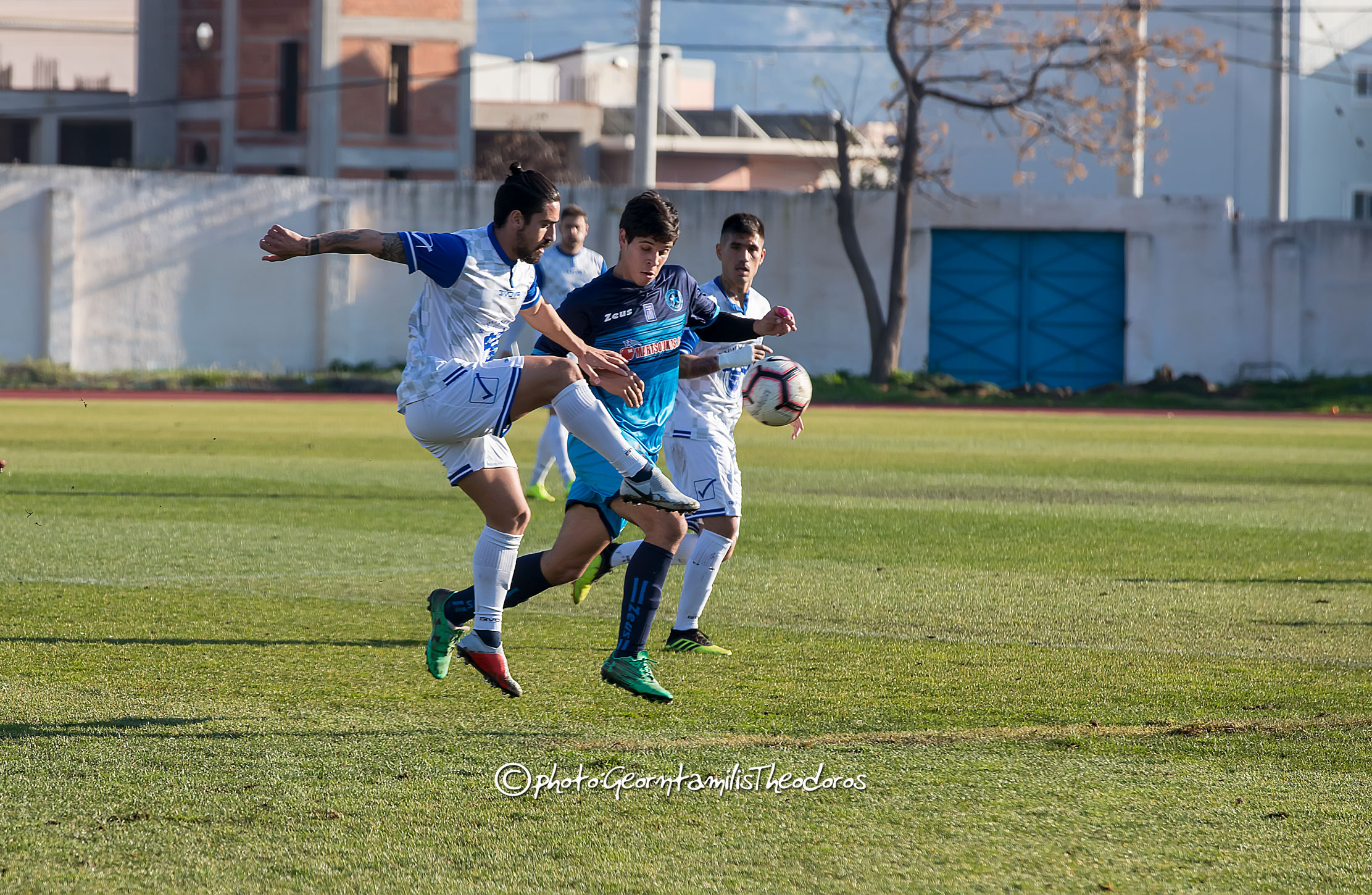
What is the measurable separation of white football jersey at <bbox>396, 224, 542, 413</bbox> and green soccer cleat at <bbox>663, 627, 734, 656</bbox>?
5.09 feet

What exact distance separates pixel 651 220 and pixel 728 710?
1777mm

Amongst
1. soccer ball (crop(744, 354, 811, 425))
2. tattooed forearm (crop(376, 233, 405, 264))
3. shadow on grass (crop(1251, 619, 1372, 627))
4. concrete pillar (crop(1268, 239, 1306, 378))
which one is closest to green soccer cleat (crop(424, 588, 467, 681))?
tattooed forearm (crop(376, 233, 405, 264))

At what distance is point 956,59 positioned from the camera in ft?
149

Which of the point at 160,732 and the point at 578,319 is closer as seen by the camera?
the point at 160,732

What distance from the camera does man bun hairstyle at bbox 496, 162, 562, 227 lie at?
17.9 ft

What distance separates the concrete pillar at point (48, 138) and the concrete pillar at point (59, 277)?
2399cm

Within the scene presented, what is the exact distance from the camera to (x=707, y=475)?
22.2 feet

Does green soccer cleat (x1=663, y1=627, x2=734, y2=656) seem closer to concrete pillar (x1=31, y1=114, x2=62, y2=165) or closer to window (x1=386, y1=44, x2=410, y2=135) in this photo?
window (x1=386, y1=44, x2=410, y2=135)

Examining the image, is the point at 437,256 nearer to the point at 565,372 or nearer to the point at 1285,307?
the point at 565,372

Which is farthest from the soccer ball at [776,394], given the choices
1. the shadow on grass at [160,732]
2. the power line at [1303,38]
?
the power line at [1303,38]

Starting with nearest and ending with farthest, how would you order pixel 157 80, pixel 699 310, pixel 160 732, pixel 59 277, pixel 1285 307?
pixel 160 732, pixel 699 310, pixel 59 277, pixel 1285 307, pixel 157 80

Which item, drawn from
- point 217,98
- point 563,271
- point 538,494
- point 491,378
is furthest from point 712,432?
point 217,98

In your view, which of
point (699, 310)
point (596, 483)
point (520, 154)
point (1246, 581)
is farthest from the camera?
point (520, 154)

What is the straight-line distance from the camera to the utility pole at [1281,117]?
39.2 m
